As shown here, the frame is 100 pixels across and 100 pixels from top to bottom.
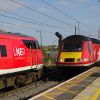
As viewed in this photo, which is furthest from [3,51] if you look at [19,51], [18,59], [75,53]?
[75,53]

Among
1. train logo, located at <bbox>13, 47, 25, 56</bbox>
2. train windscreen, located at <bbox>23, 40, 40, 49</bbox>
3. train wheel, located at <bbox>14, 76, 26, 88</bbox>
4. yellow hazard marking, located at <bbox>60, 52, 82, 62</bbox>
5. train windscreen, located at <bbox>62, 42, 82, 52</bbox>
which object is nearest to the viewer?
train logo, located at <bbox>13, 47, 25, 56</bbox>

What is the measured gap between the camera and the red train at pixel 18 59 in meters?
17.0

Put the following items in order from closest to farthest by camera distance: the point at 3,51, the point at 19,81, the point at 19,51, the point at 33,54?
the point at 3,51
the point at 19,51
the point at 19,81
the point at 33,54

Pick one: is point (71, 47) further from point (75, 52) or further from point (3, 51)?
point (3, 51)

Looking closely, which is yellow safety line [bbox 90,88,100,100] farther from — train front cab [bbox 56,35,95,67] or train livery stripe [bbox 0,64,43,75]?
train front cab [bbox 56,35,95,67]

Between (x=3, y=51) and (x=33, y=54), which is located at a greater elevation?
(x=3, y=51)

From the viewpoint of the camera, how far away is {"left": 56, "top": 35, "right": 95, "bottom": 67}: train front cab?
81.2 ft

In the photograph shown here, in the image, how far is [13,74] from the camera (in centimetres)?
1825

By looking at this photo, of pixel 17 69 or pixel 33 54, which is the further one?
pixel 33 54

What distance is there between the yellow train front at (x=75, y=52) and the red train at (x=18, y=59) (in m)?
2.51

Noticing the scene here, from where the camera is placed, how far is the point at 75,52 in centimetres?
2536

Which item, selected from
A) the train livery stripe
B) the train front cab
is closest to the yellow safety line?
the train livery stripe

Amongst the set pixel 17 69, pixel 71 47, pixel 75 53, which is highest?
pixel 71 47

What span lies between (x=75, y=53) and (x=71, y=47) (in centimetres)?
84
